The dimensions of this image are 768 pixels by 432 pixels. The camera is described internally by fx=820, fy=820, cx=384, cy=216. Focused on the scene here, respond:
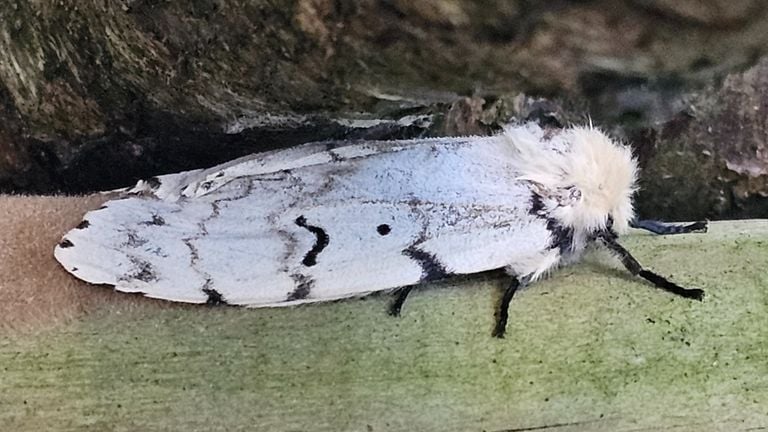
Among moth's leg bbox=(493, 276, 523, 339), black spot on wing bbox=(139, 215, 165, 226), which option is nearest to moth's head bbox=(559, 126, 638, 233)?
moth's leg bbox=(493, 276, 523, 339)

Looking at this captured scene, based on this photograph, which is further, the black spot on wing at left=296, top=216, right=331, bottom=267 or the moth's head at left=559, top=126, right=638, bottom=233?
the moth's head at left=559, top=126, right=638, bottom=233

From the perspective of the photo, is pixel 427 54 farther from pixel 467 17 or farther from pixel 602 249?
pixel 602 249

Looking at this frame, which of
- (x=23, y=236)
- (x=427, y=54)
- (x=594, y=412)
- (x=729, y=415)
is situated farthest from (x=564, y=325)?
(x=23, y=236)

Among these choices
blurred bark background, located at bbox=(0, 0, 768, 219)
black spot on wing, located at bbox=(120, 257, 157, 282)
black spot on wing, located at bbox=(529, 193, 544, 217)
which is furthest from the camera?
black spot on wing, located at bbox=(529, 193, 544, 217)

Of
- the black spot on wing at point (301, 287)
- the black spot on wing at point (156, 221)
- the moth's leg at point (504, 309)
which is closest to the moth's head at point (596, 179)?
the moth's leg at point (504, 309)

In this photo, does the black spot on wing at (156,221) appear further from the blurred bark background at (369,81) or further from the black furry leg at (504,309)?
the black furry leg at (504,309)

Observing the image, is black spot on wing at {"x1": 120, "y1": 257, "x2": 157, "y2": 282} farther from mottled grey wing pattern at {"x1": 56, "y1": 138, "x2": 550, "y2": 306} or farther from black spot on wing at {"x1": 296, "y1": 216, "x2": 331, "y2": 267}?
black spot on wing at {"x1": 296, "y1": 216, "x2": 331, "y2": 267}

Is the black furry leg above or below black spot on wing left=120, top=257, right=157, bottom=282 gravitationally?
above
